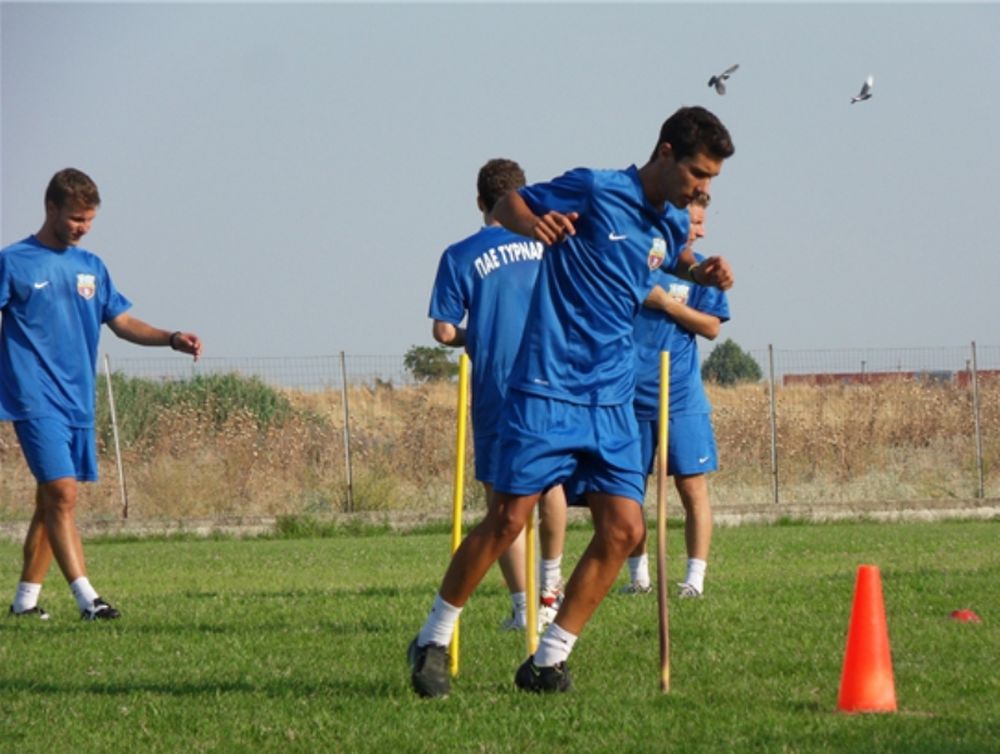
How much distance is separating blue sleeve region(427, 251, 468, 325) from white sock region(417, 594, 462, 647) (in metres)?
1.92

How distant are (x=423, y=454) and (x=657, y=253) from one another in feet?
52.4

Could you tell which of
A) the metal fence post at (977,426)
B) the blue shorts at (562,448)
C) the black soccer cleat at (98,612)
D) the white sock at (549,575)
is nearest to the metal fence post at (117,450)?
the metal fence post at (977,426)

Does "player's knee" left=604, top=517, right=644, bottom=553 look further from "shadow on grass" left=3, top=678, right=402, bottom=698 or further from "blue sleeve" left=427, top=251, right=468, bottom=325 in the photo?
"blue sleeve" left=427, top=251, right=468, bottom=325

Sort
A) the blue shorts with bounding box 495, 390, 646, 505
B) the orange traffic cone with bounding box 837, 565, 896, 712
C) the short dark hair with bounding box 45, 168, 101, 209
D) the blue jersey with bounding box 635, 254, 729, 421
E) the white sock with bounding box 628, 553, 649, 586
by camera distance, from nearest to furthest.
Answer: the orange traffic cone with bounding box 837, 565, 896, 712 < the blue shorts with bounding box 495, 390, 646, 505 < the short dark hair with bounding box 45, 168, 101, 209 < the blue jersey with bounding box 635, 254, 729, 421 < the white sock with bounding box 628, 553, 649, 586

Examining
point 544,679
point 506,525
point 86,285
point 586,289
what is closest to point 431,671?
point 544,679

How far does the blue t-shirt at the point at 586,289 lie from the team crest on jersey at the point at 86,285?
395 cm

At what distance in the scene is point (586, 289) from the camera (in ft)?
19.8

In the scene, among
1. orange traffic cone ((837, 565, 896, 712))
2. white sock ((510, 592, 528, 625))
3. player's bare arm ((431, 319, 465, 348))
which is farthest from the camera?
white sock ((510, 592, 528, 625))

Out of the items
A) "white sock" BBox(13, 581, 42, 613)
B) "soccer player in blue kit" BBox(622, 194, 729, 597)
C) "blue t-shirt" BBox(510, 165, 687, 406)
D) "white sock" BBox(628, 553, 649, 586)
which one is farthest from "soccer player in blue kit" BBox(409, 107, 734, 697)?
"white sock" BBox(13, 581, 42, 613)

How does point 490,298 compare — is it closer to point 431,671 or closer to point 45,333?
point 431,671

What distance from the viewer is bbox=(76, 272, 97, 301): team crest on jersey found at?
932 cm

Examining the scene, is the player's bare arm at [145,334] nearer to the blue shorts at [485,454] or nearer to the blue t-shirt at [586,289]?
the blue shorts at [485,454]

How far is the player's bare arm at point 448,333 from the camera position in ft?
26.2

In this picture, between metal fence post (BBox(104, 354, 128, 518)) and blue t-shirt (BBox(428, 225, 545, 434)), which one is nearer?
blue t-shirt (BBox(428, 225, 545, 434))
